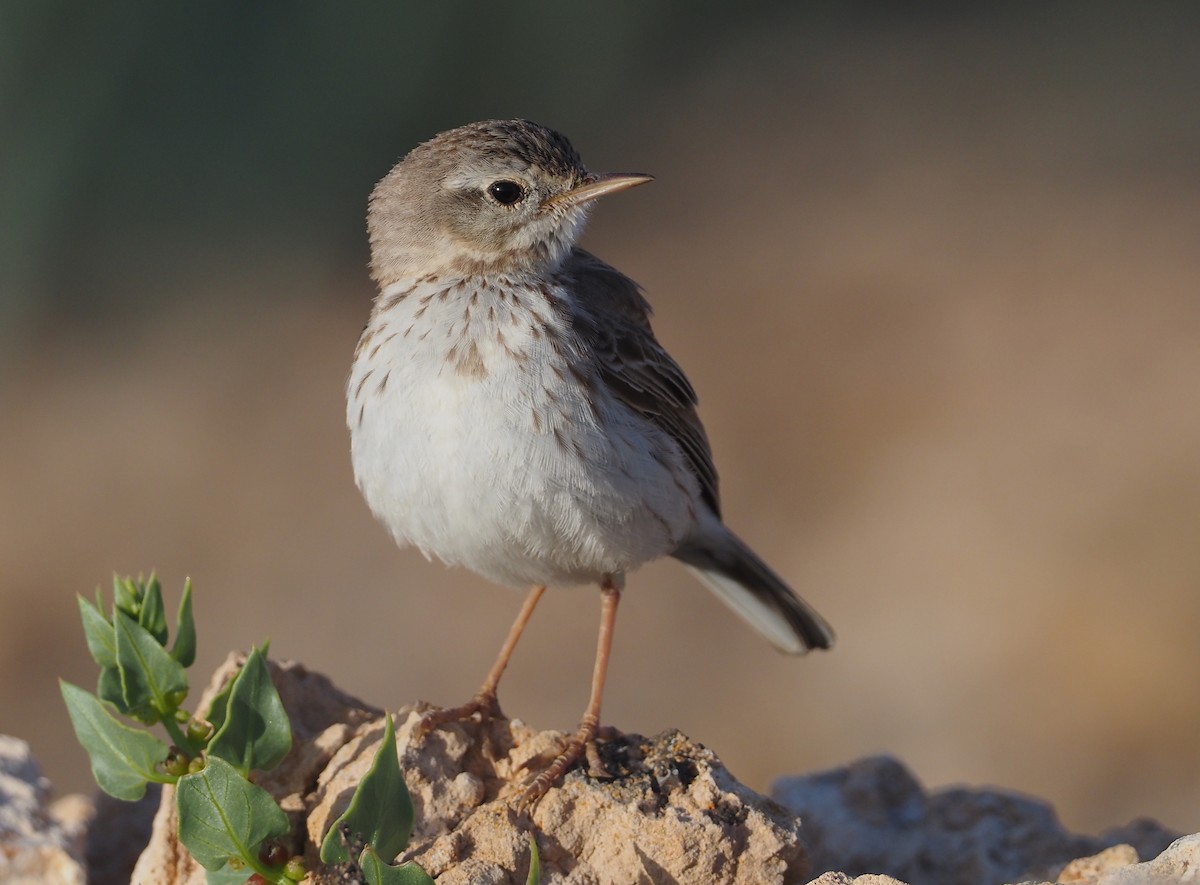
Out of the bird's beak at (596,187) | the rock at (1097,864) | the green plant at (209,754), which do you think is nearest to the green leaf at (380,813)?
the green plant at (209,754)

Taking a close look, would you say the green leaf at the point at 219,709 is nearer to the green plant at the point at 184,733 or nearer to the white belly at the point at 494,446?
the green plant at the point at 184,733

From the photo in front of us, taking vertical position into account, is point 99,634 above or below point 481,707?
below

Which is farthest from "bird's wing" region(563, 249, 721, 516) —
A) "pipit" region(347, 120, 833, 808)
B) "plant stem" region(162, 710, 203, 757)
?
"plant stem" region(162, 710, 203, 757)

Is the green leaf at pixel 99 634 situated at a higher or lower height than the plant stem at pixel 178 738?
higher

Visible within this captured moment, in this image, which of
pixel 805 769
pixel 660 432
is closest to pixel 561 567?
pixel 660 432

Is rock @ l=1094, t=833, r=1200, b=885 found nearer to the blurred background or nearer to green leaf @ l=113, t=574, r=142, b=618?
green leaf @ l=113, t=574, r=142, b=618

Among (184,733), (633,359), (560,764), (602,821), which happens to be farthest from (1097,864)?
(184,733)

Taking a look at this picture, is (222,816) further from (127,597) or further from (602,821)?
(602,821)
